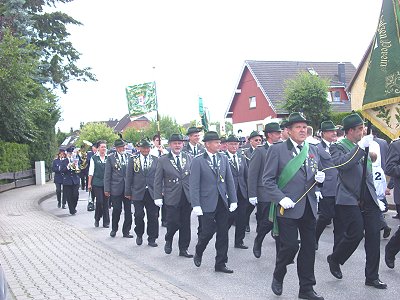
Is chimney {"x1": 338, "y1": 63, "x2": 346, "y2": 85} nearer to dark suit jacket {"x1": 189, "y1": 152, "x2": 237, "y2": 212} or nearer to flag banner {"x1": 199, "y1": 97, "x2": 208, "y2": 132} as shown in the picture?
flag banner {"x1": 199, "y1": 97, "x2": 208, "y2": 132}

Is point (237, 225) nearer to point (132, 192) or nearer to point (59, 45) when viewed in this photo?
point (132, 192)

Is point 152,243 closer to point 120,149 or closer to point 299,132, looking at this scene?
point 120,149

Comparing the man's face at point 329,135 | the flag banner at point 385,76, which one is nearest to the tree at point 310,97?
the man's face at point 329,135

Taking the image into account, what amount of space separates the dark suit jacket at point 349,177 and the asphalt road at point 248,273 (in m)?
1.06

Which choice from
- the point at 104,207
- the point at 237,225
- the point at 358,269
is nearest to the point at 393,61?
the point at 358,269

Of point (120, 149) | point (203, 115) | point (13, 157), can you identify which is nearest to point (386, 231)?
point (120, 149)

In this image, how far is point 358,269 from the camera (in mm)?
7453

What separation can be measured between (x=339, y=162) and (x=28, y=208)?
1345 cm

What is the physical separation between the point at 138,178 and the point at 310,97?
26.2 m

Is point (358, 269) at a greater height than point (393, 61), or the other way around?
point (393, 61)

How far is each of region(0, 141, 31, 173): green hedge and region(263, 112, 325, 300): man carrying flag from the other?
20604 millimetres

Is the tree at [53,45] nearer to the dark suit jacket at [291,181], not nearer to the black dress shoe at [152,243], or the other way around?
the black dress shoe at [152,243]

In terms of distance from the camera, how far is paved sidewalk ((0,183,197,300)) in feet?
22.0

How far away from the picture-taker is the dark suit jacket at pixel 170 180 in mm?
9211
